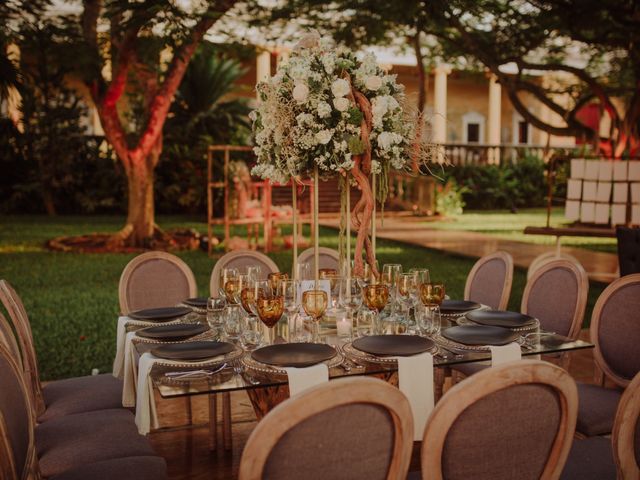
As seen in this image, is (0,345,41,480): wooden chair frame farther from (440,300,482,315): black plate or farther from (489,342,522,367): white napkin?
(440,300,482,315): black plate

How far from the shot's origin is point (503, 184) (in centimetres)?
2120

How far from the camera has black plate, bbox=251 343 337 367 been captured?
8.49 ft

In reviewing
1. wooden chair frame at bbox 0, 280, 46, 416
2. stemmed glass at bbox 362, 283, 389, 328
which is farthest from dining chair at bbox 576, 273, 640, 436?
wooden chair frame at bbox 0, 280, 46, 416

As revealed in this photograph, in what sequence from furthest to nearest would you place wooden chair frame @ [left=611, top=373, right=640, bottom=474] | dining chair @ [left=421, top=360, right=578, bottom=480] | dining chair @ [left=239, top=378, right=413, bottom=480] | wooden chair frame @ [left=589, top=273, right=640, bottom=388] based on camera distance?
1. wooden chair frame @ [left=589, top=273, right=640, bottom=388]
2. wooden chair frame @ [left=611, top=373, right=640, bottom=474]
3. dining chair @ [left=421, top=360, right=578, bottom=480]
4. dining chair @ [left=239, top=378, right=413, bottom=480]

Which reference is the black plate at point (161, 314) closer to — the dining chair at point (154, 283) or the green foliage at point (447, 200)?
the dining chair at point (154, 283)

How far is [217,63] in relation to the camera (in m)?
18.4

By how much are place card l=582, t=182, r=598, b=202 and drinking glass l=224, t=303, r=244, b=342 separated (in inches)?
237

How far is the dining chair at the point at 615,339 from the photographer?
327 cm

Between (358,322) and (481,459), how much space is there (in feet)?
4.51

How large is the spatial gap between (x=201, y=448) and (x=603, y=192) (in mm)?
5747

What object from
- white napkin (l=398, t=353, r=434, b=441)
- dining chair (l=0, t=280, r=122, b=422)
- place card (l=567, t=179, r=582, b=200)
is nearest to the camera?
white napkin (l=398, t=353, r=434, b=441)

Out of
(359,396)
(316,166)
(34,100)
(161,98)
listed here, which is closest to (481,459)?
(359,396)

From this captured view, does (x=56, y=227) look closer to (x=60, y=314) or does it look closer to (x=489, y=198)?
(x=60, y=314)

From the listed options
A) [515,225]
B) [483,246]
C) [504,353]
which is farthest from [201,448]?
[515,225]
